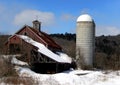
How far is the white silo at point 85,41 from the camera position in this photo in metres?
59.0

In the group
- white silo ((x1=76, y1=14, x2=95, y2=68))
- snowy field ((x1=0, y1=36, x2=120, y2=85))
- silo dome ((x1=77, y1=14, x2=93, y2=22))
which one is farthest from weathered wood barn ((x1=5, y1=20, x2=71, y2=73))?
silo dome ((x1=77, y1=14, x2=93, y2=22))

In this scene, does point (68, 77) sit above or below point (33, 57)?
below

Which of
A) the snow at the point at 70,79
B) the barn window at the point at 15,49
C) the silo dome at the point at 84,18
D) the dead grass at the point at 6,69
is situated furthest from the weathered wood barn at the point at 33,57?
the silo dome at the point at 84,18

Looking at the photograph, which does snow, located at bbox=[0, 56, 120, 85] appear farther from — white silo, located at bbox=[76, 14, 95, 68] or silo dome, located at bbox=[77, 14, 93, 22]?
silo dome, located at bbox=[77, 14, 93, 22]

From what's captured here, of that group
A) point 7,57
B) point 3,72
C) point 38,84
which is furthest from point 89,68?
point 38,84

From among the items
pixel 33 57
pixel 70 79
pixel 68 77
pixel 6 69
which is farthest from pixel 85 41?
pixel 70 79

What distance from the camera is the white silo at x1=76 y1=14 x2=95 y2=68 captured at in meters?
59.0

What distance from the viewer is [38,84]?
29.5 m

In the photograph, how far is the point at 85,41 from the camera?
59.4 meters

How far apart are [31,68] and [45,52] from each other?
497 centimetres

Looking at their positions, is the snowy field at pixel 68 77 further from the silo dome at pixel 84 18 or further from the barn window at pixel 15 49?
the silo dome at pixel 84 18

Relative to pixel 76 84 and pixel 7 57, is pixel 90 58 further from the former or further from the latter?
pixel 76 84

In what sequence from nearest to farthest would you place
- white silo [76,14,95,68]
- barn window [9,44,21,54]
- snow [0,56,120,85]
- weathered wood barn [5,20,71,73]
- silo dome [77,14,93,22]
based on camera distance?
snow [0,56,120,85] < weathered wood barn [5,20,71,73] < barn window [9,44,21,54] < white silo [76,14,95,68] < silo dome [77,14,93,22]

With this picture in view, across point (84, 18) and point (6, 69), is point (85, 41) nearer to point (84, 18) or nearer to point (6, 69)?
point (84, 18)
